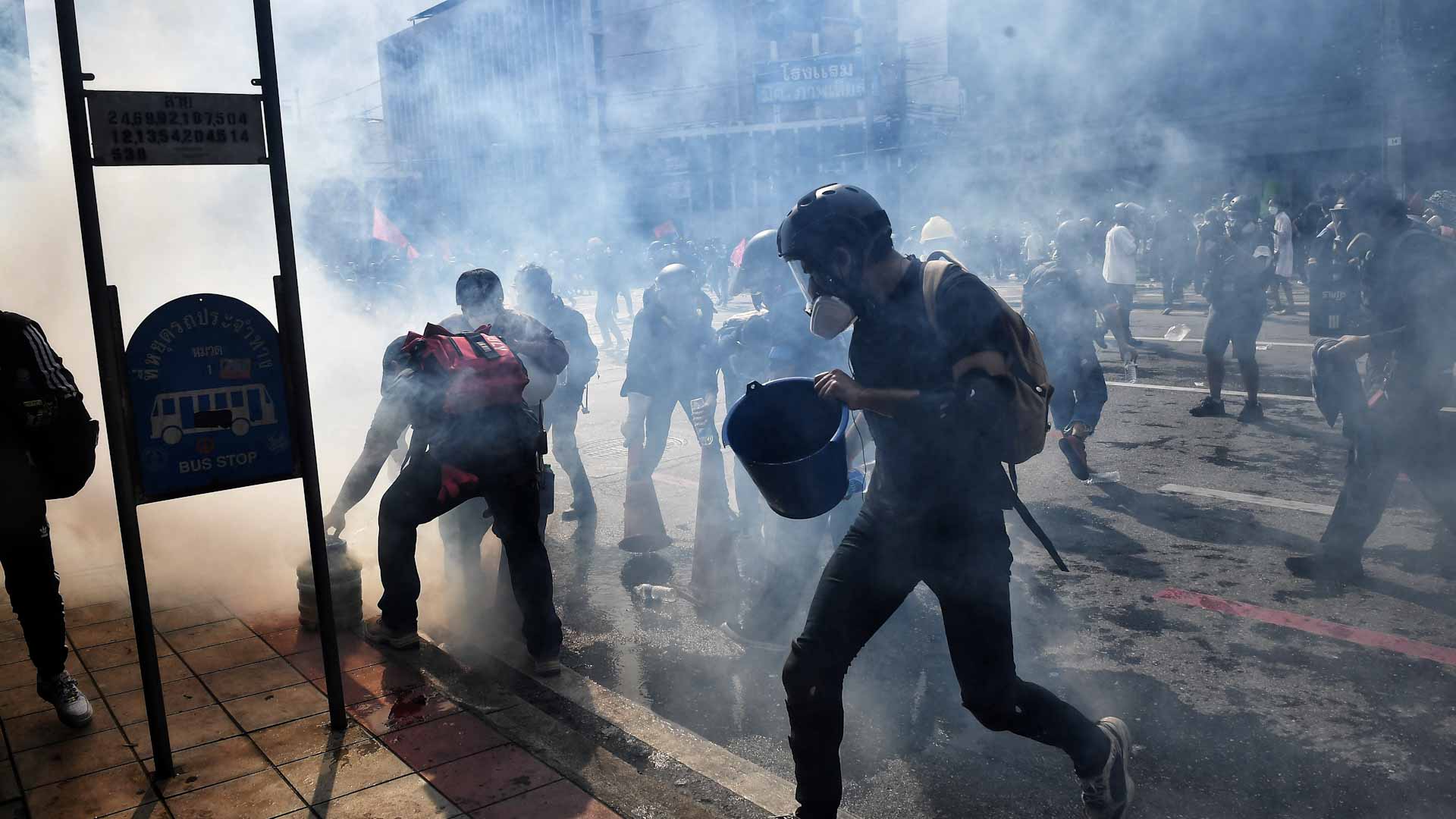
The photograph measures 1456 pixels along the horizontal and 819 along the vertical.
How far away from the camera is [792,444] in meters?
2.89

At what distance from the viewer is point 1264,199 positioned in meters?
19.1

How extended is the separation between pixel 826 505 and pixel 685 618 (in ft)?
6.81

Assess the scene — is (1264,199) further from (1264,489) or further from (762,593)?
(762,593)

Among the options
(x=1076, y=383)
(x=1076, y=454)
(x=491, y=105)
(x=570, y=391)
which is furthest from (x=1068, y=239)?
(x=491, y=105)

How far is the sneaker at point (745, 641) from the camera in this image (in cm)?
426

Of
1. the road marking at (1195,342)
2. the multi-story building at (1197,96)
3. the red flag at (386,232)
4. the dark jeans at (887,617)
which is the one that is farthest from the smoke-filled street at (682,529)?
the multi-story building at (1197,96)

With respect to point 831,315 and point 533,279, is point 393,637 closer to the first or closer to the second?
point 831,315

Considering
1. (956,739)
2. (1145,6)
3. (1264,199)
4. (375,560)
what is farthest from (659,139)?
(956,739)

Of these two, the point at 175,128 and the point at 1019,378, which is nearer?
the point at 1019,378

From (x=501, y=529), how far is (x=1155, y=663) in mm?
2428

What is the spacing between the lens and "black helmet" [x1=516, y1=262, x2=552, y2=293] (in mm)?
6219

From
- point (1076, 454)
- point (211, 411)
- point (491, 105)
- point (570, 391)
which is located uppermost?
point (491, 105)

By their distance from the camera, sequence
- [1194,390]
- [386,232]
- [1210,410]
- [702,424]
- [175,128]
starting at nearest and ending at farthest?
[175,128] → [702,424] → [1210,410] → [1194,390] → [386,232]

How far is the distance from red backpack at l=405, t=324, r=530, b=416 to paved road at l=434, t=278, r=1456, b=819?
3.64 ft
